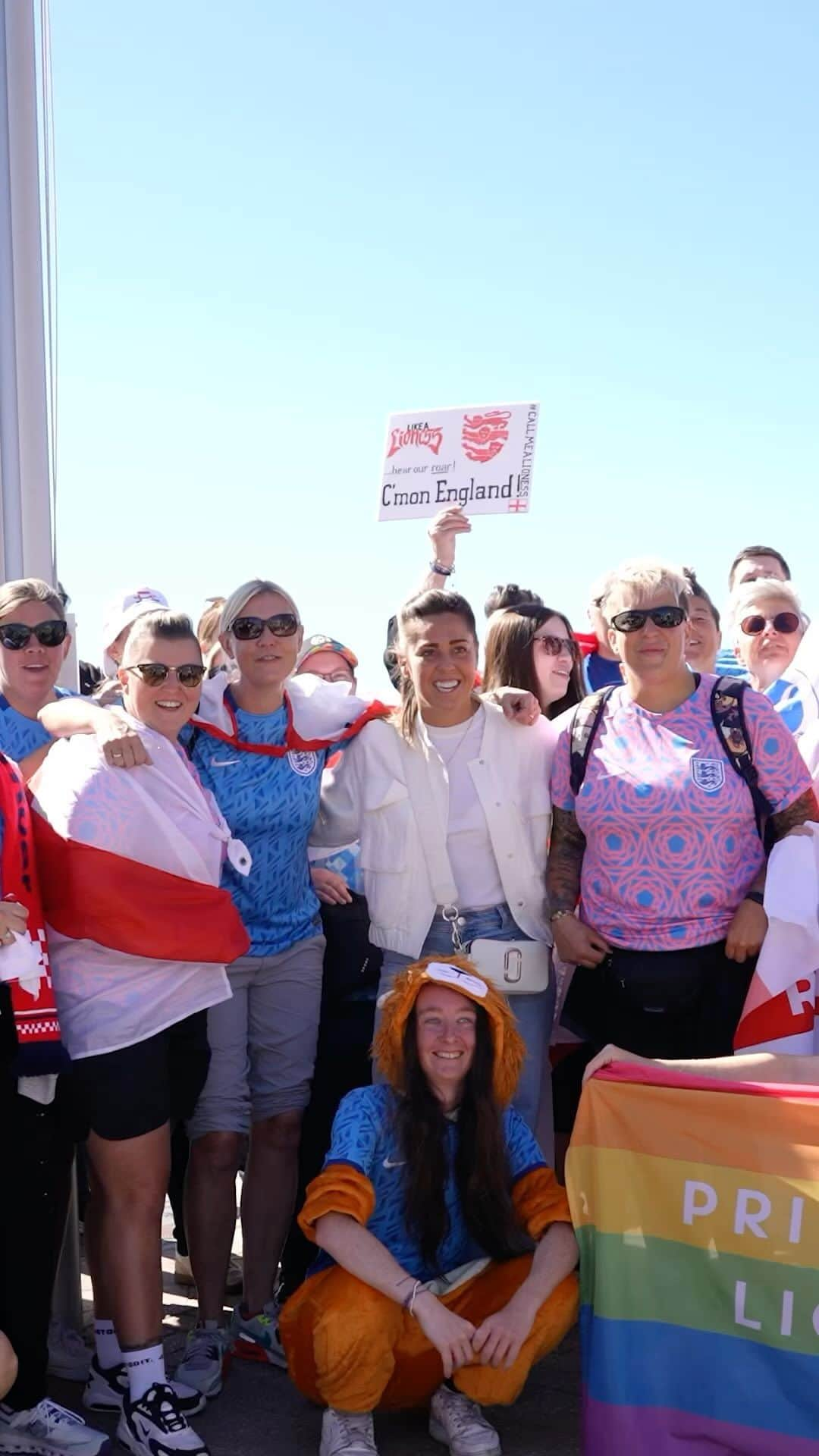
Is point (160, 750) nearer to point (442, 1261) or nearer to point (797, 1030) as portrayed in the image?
point (442, 1261)

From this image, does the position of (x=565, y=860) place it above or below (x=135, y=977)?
above

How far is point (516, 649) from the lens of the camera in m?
4.68

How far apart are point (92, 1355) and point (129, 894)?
1476mm

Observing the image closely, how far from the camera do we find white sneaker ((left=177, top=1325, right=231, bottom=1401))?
3861 millimetres

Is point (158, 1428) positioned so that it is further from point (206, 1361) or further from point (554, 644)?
point (554, 644)

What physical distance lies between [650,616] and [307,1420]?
2.29m

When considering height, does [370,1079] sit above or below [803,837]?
below

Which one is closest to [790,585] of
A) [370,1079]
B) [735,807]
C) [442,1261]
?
[735,807]

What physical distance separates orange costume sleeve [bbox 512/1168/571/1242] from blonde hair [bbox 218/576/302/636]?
1.68 metres

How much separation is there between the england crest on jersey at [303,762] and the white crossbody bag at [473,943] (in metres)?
0.28

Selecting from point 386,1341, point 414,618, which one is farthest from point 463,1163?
point 414,618

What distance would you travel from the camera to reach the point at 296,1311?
3.66 metres

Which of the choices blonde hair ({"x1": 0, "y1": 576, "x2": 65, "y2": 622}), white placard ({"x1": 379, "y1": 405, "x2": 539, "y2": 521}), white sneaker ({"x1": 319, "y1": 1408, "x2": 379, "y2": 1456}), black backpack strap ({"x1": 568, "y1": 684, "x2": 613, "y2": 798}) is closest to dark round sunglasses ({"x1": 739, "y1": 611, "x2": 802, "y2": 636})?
black backpack strap ({"x1": 568, "y1": 684, "x2": 613, "y2": 798})

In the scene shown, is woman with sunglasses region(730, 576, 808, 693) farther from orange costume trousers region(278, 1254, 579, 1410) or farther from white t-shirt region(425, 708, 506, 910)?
orange costume trousers region(278, 1254, 579, 1410)
